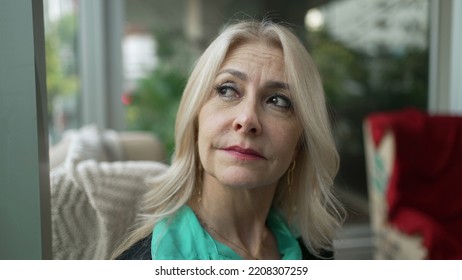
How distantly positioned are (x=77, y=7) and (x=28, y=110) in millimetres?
2454

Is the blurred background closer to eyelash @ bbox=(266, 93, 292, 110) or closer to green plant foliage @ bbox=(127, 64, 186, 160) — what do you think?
green plant foliage @ bbox=(127, 64, 186, 160)

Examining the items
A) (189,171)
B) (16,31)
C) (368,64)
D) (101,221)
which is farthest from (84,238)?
(368,64)

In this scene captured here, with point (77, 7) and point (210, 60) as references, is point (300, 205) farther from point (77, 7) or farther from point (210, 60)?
point (77, 7)

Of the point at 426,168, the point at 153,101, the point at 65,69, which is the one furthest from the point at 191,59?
the point at 426,168

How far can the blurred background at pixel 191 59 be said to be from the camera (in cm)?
288

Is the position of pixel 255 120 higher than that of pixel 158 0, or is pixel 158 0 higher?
pixel 158 0

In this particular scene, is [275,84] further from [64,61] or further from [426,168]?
[64,61]

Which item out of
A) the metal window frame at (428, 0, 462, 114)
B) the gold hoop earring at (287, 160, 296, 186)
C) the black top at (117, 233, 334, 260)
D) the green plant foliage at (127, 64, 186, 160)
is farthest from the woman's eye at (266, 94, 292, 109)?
the green plant foliage at (127, 64, 186, 160)

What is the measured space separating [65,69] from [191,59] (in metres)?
0.77

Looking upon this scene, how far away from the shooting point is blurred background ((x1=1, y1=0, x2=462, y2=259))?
113 inches

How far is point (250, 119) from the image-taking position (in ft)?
2.16

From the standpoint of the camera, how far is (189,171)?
0.76 metres

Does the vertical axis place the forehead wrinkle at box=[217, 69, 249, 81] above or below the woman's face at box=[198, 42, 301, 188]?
above

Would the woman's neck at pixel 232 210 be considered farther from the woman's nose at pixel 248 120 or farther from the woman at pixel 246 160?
the woman's nose at pixel 248 120
